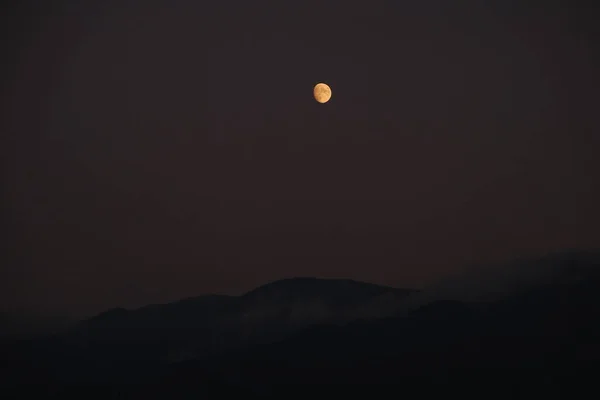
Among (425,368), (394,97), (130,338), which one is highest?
(394,97)

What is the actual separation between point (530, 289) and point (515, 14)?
4527mm

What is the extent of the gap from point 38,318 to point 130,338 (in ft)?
5.00

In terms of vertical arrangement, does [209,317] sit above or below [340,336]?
above

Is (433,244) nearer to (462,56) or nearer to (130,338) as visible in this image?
(462,56)

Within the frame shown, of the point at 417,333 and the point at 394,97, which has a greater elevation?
the point at 394,97

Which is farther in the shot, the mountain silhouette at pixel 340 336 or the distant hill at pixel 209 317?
the distant hill at pixel 209 317

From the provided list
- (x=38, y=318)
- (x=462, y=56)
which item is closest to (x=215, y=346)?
(x=38, y=318)

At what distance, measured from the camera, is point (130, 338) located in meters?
16.9

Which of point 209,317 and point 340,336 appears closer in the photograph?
point 209,317

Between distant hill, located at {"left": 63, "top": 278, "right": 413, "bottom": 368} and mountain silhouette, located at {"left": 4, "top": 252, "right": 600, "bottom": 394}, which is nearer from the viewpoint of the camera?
mountain silhouette, located at {"left": 4, "top": 252, "right": 600, "bottom": 394}

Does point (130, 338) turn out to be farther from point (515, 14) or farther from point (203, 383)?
point (515, 14)

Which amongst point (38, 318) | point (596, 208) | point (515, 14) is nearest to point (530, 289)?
point (596, 208)

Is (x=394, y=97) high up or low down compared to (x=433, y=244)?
up

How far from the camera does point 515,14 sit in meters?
17.3
